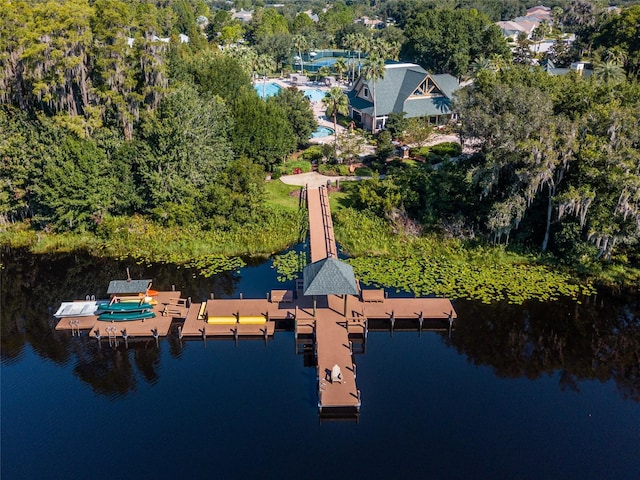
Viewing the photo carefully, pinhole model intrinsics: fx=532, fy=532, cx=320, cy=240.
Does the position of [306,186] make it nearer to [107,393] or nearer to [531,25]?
[107,393]

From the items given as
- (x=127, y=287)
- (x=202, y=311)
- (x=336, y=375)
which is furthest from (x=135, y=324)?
(x=336, y=375)

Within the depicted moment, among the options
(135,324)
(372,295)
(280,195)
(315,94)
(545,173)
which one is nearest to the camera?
(135,324)

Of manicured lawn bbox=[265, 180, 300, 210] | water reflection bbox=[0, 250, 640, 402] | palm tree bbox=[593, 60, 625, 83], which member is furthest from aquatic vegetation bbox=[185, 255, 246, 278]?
palm tree bbox=[593, 60, 625, 83]

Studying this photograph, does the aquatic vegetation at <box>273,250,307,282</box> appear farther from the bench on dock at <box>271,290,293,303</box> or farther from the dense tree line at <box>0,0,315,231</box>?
the dense tree line at <box>0,0,315,231</box>

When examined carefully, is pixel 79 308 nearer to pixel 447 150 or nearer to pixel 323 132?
pixel 447 150

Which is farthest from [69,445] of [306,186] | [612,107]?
[612,107]

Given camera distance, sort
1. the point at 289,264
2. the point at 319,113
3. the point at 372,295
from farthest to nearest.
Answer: the point at 319,113 < the point at 289,264 < the point at 372,295
